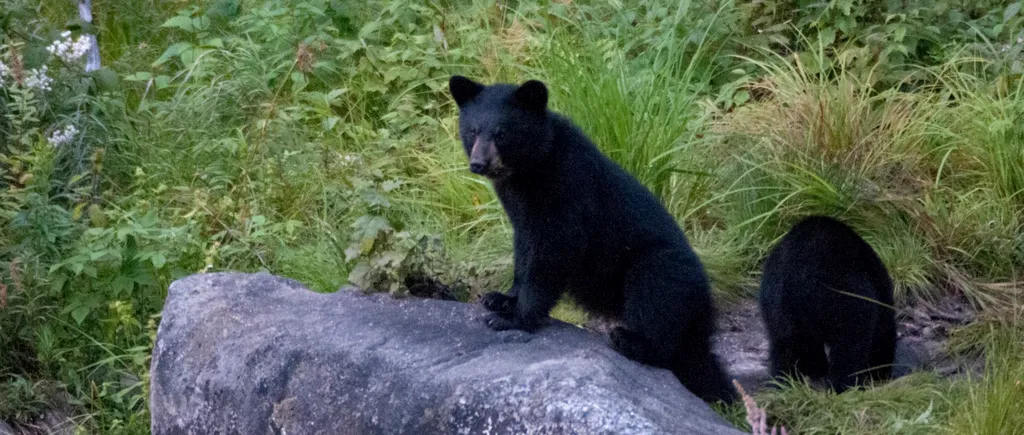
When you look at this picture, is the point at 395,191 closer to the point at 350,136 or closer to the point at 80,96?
the point at 350,136

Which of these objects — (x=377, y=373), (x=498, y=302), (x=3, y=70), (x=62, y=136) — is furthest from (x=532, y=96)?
(x=3, y=70)

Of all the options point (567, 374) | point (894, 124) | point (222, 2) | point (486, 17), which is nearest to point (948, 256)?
point (894, 124)

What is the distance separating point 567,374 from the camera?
122 inches

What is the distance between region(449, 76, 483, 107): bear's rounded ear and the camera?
3957 mm

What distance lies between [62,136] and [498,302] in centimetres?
322

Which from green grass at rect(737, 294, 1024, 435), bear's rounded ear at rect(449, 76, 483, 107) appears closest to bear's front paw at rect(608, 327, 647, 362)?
green grass at rect(737, 294, 1024, 435)

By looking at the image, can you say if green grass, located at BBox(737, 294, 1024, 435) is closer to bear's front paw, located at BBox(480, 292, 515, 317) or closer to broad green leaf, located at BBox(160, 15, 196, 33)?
bear's front paw, located at BBox(480, 292, 515, 317)

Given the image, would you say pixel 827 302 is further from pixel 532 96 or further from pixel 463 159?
pixel 463 159

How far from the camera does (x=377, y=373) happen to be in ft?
11.2

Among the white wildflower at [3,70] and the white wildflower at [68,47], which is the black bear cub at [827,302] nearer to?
the white wildflower at [68,47]

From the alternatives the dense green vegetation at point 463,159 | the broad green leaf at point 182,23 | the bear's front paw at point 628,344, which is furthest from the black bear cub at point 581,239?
the broad green leaf at point 182,23

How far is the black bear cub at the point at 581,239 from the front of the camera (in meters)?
3.78

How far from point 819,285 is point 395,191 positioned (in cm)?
290

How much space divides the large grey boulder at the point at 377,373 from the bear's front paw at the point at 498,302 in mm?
63
